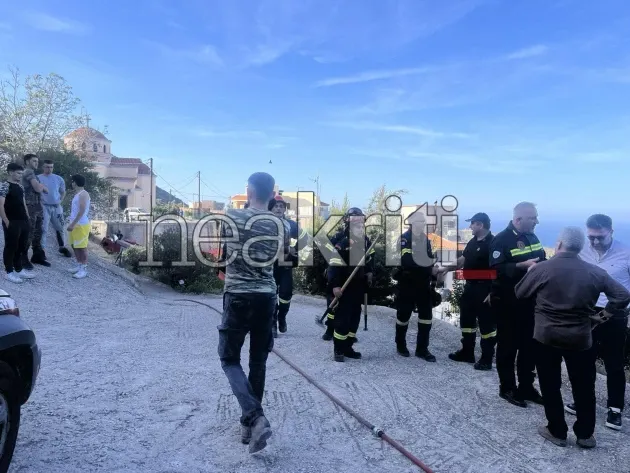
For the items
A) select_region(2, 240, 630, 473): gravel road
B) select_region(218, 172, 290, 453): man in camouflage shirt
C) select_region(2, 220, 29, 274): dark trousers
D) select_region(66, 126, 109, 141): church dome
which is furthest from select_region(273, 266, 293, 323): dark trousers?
select_region(66, 126, 109, 141): church dome

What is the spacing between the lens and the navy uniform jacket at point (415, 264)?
6.09 metres

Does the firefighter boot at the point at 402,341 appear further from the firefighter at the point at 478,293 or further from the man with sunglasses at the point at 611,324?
the man with sunglasses at the point at 611,324

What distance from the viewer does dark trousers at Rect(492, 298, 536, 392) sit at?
4629mm

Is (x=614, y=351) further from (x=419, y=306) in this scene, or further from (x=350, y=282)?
(x=350, y=282)

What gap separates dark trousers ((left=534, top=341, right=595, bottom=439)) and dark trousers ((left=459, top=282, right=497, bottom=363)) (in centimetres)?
178

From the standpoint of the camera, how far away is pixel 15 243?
7.83 meters

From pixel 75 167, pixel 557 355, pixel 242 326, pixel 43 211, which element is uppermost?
pixel 75 167

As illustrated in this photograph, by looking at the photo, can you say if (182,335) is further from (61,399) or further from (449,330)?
(449,330)

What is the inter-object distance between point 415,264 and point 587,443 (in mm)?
2796

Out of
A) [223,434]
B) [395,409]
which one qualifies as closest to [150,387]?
[223,434]

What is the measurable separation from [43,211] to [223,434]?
791cm

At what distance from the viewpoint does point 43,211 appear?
31.3 ft

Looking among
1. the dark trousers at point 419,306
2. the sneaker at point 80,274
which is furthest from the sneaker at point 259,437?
the sneaker at point 80,274

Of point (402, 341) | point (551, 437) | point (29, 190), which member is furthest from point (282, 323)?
point (29, 190)
